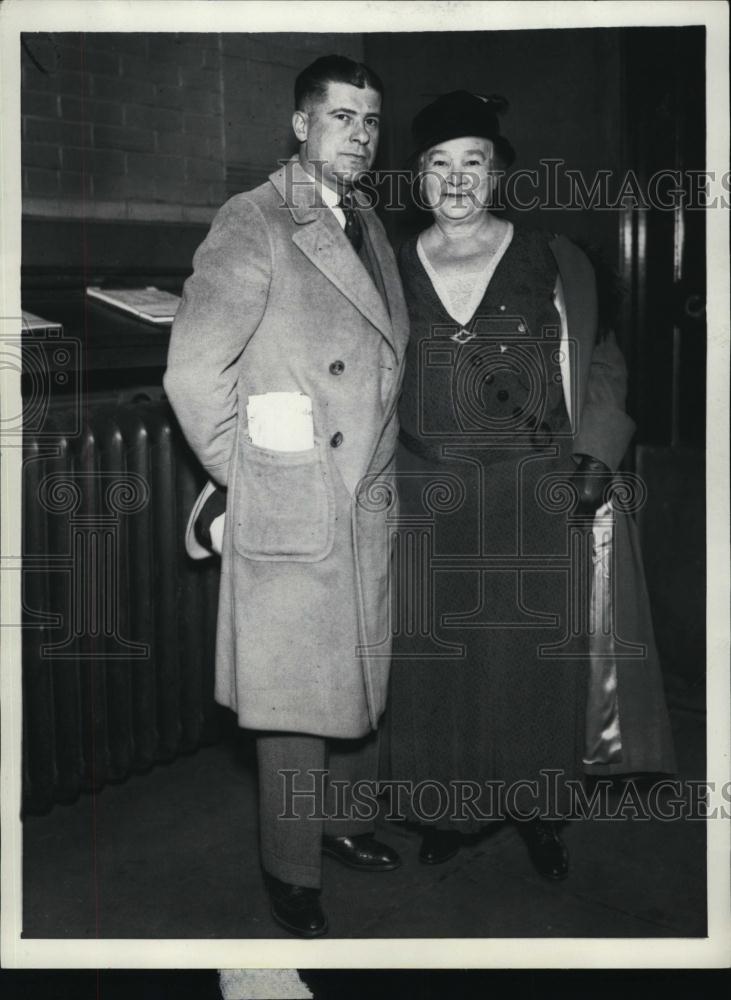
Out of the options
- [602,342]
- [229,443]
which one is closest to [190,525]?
[229,443]

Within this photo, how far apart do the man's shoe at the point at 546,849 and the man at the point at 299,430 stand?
536 mm

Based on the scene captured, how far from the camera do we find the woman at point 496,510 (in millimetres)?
2232

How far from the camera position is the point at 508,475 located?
2.29 metres

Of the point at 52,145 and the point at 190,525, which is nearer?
the point at 190,525

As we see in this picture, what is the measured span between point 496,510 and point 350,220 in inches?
27.5

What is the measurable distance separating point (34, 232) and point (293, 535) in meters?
1.29

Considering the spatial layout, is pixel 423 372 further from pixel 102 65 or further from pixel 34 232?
pixel 102 65

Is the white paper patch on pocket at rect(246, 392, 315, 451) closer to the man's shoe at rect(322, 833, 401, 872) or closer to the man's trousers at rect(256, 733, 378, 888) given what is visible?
the man's trousers at rect(256, 733, 378, 888)

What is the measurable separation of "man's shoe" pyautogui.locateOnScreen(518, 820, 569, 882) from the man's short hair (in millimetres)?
1622

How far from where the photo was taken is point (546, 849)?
7.75 ft

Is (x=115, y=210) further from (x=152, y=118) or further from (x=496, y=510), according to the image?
(x=496, y=510)

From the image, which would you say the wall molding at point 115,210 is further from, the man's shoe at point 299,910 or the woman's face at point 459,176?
the man's shoe at point 299,910

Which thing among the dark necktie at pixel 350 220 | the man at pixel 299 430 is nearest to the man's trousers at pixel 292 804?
the man at pixel 299 430

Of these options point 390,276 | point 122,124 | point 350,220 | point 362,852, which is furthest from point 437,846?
point 122,124
